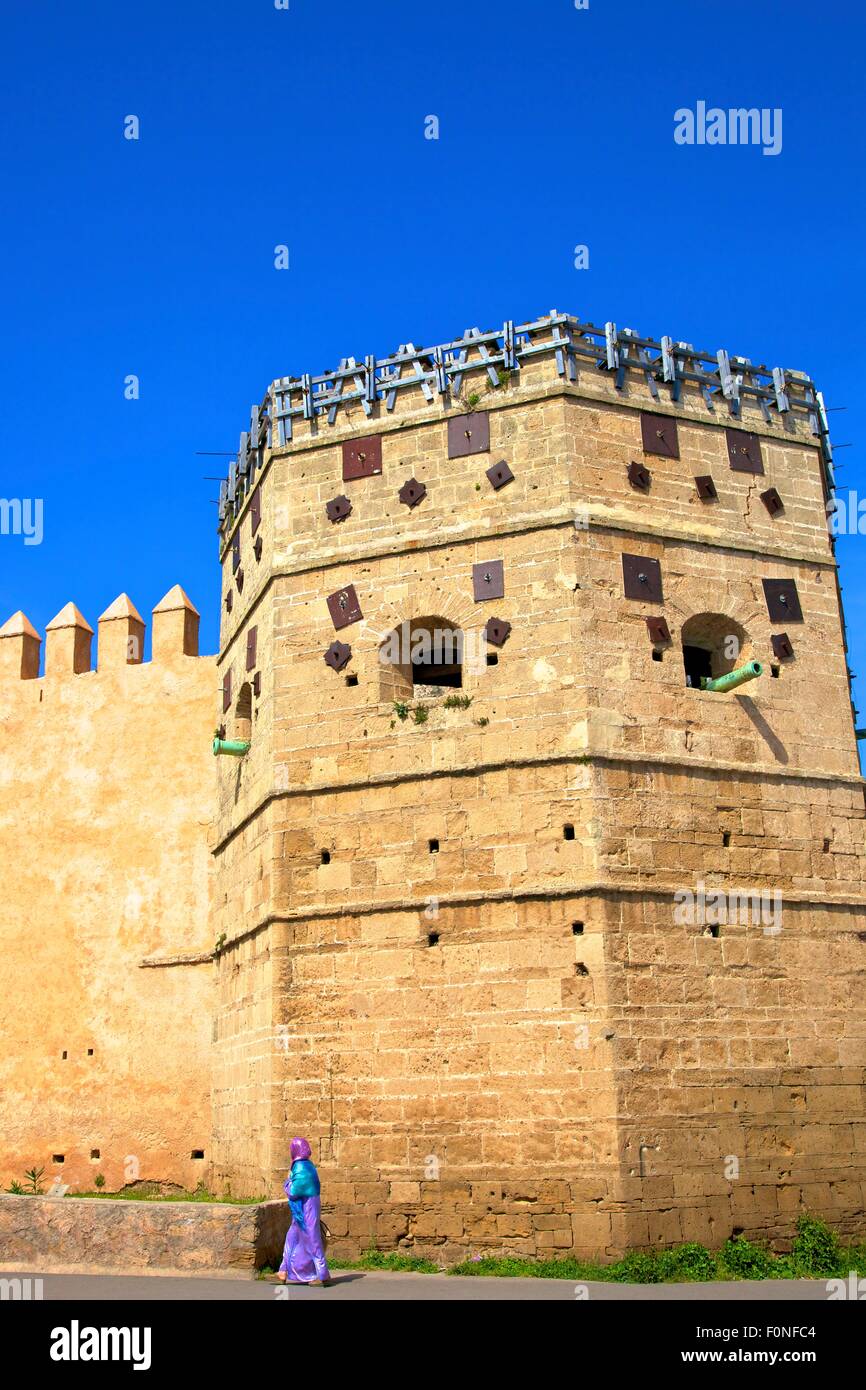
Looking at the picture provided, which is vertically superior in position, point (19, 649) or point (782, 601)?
point (19, 649)

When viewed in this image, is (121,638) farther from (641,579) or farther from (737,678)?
(737,678)

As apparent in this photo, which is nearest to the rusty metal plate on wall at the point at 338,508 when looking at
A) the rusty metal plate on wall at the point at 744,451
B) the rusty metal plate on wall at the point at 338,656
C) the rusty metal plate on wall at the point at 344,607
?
the rusty metal plate on wall at the point at 344,607

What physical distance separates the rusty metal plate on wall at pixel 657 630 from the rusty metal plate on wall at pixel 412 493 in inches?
101

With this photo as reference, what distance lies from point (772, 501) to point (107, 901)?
29.2 ft

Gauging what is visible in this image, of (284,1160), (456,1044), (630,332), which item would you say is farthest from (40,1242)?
(630,332)

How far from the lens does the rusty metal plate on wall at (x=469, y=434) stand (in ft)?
42.5

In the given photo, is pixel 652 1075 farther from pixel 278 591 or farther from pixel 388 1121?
pixel 278 591

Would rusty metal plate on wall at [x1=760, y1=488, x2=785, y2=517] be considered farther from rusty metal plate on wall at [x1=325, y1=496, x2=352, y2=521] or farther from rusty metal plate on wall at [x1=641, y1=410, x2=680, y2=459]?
rusty metal plate on wall at [x1=325, y1=496, x2=352, y2=521]

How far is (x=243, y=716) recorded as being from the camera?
581 inches

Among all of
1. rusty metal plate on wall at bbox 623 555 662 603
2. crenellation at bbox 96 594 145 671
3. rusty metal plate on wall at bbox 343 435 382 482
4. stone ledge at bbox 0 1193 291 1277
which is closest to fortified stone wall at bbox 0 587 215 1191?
crenellation at bbox 96 594 145 671

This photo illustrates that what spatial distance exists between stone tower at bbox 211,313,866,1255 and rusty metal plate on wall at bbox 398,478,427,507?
0.03 meters

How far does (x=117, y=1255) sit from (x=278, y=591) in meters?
6.40

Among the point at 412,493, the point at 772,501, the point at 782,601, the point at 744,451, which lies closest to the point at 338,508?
the point at 412,493

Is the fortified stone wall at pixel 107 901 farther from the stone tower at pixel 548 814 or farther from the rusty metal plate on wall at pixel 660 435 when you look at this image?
the rusty metal plate on wall at pixel 660 435
